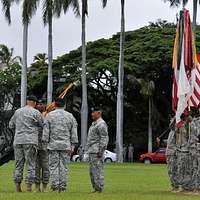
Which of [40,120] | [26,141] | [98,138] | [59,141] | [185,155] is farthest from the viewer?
[185,155]

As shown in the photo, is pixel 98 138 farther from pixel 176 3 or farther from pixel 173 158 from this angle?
pixel 176 3

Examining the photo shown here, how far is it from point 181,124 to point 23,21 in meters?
27.6

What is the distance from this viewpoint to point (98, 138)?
46.6 feet

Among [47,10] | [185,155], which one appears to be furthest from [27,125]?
[47,10]

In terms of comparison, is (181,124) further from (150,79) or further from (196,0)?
(150,79)

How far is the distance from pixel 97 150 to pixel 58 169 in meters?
1.11

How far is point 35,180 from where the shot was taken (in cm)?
1389

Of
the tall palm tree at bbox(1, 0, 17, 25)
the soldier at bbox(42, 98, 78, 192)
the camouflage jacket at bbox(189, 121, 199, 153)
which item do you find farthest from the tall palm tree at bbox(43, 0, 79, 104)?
the soldier at bbox(42, 98, 78, 192)

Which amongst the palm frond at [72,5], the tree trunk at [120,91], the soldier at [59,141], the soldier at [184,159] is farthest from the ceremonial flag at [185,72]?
the tree trunk at [120,91]

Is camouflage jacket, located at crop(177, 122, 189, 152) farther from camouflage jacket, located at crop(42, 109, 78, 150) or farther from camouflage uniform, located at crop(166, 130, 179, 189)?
camouflage jacket, located at crop(42, 109, 78, 150)

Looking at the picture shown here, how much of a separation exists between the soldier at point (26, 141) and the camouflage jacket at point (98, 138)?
111 centimetres

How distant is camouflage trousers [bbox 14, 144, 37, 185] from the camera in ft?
44.5

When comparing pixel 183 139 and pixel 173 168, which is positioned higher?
pixel 183 139

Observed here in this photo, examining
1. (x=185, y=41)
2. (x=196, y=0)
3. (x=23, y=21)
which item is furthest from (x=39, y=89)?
(x=185, y=41)
